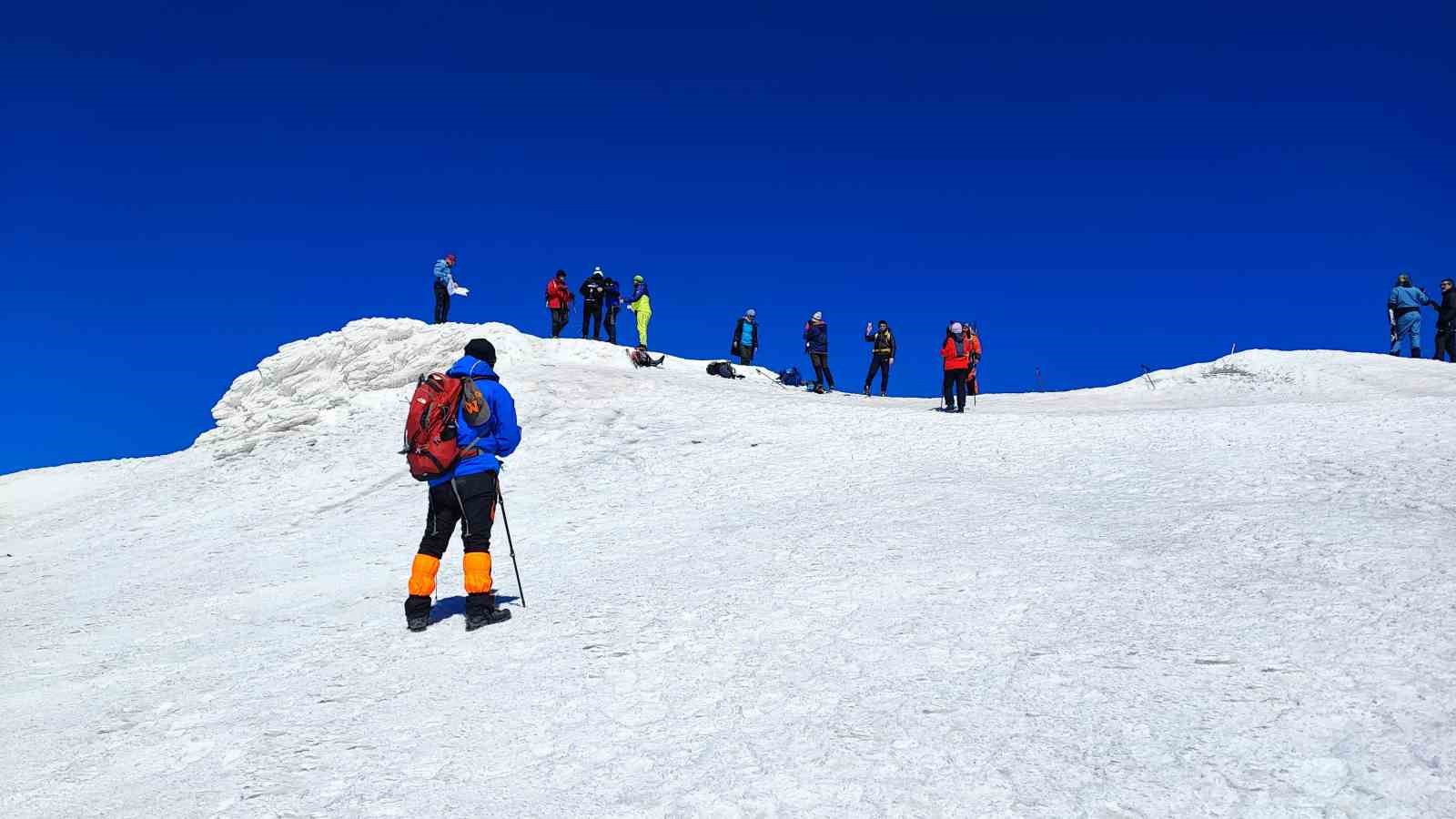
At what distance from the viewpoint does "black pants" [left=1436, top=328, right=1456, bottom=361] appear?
808 inches

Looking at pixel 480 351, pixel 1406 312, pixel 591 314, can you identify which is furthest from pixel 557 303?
pixel 1406 312

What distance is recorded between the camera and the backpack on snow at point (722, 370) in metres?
24.4

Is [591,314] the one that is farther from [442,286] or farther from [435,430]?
[435,430]

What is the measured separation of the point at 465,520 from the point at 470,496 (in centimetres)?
19

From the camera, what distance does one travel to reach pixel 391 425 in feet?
59.7

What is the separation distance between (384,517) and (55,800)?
860cm

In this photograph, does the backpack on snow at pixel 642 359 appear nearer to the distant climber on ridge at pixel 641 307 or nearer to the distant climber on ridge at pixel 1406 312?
the distant climber on ridge at pixel 641 307

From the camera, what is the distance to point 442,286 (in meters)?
24.2

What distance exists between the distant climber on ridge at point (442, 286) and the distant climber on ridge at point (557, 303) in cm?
269

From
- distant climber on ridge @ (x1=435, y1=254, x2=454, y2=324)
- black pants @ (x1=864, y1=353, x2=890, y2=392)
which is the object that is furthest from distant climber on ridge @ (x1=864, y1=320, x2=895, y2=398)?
distant climber on ridge @ (x1=435, y1=254, x2=454, y2=324)

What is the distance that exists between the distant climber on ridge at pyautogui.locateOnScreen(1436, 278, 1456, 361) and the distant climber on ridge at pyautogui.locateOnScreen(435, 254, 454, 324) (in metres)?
24.0

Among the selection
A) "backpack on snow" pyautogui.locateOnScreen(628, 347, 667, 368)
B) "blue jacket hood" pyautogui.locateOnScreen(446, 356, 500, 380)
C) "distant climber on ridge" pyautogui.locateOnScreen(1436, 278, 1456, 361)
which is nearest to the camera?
"blue jacket hood" pyautogui.locateOnScreen(446, 356, 500, 380)

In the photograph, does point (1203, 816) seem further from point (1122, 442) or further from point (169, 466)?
point (169, 466)

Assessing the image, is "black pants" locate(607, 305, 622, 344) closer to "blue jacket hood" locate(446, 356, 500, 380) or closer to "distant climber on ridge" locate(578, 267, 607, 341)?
"distant climber on ridge" locate(578, 267, 607, 341)
